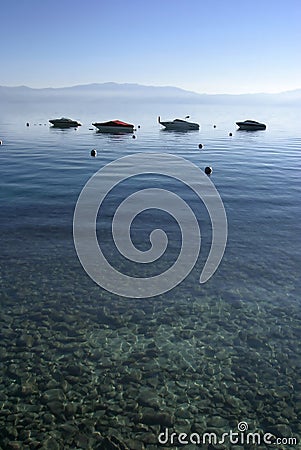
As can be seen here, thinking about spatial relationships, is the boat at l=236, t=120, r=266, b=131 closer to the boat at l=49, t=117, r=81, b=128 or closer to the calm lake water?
the boat at l=49, t=117, r=81, b=128

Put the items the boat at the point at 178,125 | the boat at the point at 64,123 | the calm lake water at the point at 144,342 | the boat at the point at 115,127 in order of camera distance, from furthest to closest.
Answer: the boat at the point at 178,125, the boat at the point at 64,123, the boat at the point at 115,127, the calm lake water at the point at 144,342

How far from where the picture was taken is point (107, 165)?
1594 inches

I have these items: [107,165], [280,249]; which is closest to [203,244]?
[280,249]

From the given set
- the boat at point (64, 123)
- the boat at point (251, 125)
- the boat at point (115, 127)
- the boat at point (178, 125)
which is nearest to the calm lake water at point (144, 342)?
the boat at point (115, 127)

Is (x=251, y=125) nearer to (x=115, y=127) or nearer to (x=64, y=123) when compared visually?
(x=115, y=127)

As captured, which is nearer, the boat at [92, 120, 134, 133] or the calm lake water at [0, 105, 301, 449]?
the calm lake water at [0, 105, 301, 449]

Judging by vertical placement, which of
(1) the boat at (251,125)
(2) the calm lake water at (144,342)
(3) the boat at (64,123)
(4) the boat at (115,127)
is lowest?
(2) the calm lake water at (144,342)

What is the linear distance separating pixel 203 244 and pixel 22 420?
12240mm

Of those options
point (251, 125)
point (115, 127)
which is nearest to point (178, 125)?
point (115, 127)

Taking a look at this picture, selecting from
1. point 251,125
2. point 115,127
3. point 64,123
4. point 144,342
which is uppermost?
point 251,125

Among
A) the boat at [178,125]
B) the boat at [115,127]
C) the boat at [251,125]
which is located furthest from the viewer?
the boat at [251,125]

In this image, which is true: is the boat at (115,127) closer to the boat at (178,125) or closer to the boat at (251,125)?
the boat at (178,125)

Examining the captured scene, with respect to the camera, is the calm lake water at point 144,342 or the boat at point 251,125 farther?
the boat at point 251,125

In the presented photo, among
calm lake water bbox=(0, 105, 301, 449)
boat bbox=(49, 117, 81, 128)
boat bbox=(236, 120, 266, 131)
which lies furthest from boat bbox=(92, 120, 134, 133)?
calm lake water bbox=(0, 105, 301, 449)
